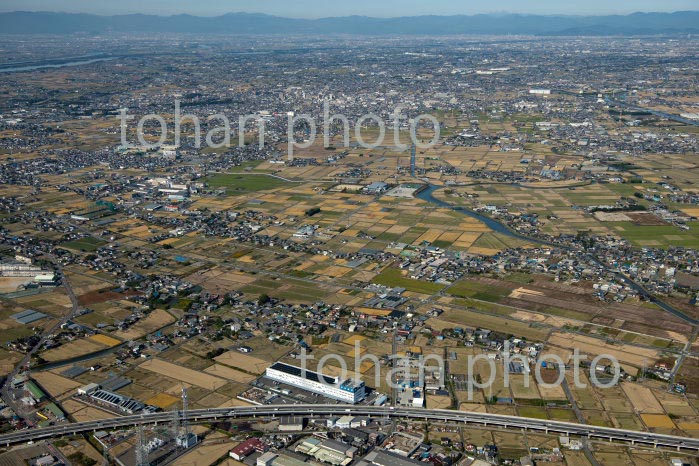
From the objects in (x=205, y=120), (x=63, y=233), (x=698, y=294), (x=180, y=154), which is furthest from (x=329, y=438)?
(x=205, y=120)

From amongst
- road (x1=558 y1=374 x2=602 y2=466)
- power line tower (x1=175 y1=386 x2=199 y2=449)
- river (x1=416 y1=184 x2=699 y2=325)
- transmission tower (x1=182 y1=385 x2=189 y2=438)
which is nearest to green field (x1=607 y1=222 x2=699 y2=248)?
river (x1=416 y1=184 x2=699 y2=325)

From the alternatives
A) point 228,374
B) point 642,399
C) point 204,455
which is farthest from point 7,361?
point 642,399

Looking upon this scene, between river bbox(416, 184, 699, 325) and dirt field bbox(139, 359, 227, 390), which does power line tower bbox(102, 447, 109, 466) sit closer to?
dirt field bbox(139, 359, 227, 390)

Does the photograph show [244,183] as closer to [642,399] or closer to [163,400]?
[163,400]

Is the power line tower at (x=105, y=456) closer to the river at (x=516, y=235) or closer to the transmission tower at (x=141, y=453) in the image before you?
the transmission tower at (x=141, y=453)

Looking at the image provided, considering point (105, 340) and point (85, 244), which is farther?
point (85, 244)

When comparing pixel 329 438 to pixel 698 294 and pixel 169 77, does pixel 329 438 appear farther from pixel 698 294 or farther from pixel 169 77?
pixel 169 77
